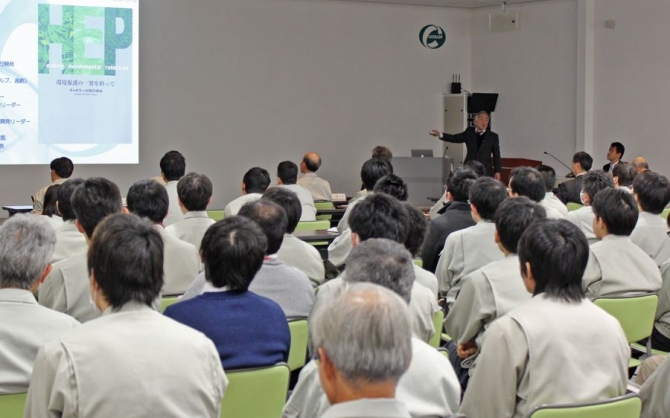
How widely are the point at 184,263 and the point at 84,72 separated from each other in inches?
252

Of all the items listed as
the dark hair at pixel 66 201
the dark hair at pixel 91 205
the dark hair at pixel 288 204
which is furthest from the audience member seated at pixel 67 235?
the dark hair at pixel 288 204

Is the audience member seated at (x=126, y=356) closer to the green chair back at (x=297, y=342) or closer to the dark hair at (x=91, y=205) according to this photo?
the green chair back at (x=297, y=342)

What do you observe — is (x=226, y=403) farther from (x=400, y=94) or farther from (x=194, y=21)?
(x=400, y=94)

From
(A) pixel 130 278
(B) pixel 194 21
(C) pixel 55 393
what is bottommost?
(C) pixel 55 393

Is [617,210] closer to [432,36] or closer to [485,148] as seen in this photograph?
[485,148]

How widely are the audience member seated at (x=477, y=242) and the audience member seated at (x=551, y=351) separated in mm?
1825

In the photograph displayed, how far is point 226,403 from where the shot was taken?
8.61 ft

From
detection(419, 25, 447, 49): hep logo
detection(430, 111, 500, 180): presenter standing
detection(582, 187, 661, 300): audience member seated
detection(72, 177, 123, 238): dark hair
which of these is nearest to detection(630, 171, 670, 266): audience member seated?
detection(582, 187, 661, 300): audience member seated

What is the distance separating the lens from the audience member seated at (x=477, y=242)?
457cm

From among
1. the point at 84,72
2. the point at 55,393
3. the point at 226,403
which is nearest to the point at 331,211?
the point at 84,72

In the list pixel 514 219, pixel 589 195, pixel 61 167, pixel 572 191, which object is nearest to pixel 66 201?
pixel 514 219

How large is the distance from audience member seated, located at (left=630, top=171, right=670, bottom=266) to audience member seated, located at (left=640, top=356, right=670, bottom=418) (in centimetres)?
255

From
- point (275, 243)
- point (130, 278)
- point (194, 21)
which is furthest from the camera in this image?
point (194, 21)

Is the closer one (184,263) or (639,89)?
(184,263)
